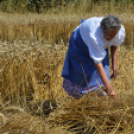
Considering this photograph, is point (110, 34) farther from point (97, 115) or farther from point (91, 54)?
point (97, 115)

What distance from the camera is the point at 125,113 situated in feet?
5.30

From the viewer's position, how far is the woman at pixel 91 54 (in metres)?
1.51

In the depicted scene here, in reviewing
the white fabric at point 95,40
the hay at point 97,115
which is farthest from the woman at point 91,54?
the hay at point 97,115

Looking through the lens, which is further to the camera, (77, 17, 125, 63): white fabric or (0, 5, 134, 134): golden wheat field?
(0, 5, 134, 134): golden wheat field

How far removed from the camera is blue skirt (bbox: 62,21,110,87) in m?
1.74

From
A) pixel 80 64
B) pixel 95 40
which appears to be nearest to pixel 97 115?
pixel 80 64

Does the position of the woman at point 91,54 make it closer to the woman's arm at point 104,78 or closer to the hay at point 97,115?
the woman's arm at point 104,78

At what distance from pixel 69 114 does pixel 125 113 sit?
1.36 feet

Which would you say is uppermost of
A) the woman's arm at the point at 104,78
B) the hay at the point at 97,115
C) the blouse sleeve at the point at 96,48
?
the blouse sleeve at the point at 96,48

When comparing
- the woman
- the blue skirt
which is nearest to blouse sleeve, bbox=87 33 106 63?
the woman

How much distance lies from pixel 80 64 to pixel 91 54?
28 centimetres

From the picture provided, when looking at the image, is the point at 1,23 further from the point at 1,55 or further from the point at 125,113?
the point at 125,113

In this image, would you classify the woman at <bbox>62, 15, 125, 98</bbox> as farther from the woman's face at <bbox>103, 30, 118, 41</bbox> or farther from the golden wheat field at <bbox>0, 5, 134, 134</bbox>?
the golden wheat field at <bbox>0, 5, 134, 134</bbox>

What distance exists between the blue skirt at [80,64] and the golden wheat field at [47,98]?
152 mm
